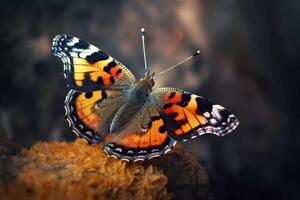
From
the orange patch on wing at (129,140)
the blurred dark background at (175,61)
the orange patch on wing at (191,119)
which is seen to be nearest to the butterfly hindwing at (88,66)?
the orange patch on wing at (129,140)

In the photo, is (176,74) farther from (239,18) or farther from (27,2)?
(27,2)

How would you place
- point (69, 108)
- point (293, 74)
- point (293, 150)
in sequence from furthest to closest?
point (293, 74)
point (293, 150)
point (69, 108)

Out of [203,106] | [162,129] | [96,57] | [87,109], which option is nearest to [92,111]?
[87,109]

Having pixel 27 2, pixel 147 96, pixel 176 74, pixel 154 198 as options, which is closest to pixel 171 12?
pixel 176 74

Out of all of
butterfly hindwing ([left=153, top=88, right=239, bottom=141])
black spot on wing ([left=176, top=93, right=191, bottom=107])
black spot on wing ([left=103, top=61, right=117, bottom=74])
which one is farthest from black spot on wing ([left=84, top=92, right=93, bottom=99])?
black spot on wing ([left=176, top=93, right=191, bottom=107])

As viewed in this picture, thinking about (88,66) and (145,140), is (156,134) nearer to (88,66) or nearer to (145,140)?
(145,140)
